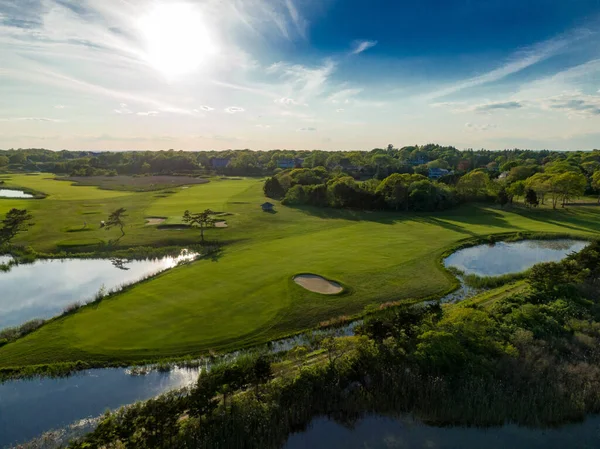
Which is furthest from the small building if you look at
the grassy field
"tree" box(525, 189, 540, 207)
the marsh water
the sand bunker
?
the marsh water

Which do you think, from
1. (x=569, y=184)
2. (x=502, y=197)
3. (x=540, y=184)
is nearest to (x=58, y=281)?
(x=502, y=197)

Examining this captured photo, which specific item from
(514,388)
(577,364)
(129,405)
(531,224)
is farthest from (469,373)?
(531,224)

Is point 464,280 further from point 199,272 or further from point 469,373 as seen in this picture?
point 199,272

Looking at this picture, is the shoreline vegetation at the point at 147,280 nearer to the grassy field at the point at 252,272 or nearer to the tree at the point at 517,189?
the grassy field at the point at 252,272

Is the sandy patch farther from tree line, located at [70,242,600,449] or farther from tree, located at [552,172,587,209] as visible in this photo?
tree, located at [552,172,587,209]

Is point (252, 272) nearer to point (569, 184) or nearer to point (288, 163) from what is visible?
point (569, 184)
